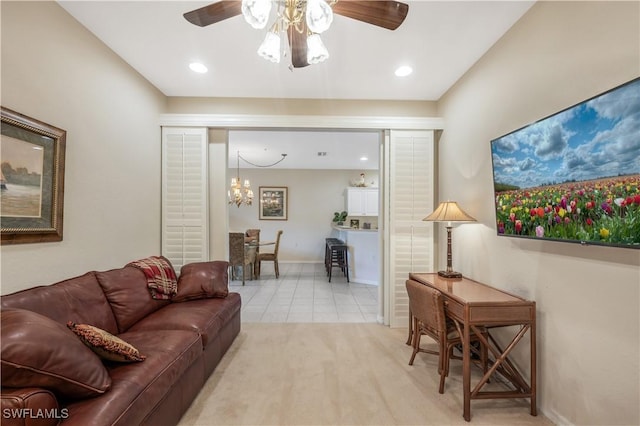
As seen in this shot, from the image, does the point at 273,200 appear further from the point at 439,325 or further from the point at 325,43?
the point at 439,325

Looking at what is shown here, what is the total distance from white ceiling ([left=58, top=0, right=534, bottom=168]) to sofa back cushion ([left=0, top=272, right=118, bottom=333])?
75.4 inches

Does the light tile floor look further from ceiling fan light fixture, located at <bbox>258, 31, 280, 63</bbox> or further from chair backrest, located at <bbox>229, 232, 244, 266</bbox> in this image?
ceiling fan light fixture, located at <bbox>258, 31, 280, 63</bbox>

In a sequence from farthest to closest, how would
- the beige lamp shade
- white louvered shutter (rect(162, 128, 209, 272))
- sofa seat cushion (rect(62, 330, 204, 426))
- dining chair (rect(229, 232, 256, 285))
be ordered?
dining chair (rect(229, 232, 256, 285)) < white louvered shutter (rect(162, 128, 209, 272)) < the beige lamp shade < sofa seat cushion (rect(62, 330, 204, 426))

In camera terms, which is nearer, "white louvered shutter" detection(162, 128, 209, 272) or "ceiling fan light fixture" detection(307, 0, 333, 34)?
"ceiling fan light fixture" detection(307, 0, 333, 34)

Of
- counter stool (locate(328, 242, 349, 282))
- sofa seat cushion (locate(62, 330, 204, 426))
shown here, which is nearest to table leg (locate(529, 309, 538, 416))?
sofa seat cushion (locate(62, 330, 204, 426))

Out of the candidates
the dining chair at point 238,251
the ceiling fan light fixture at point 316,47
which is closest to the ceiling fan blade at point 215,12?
the ceiling fan light fixture at point 316,47

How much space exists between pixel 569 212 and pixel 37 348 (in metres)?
2.56

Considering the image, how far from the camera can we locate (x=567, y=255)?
5.41ft

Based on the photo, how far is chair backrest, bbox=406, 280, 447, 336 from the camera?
2.04 metres

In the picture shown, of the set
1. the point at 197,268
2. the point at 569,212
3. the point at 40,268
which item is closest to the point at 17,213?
the point at 40,268

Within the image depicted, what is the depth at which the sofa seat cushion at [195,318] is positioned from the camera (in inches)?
80.6

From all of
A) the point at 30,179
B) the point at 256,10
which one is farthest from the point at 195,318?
the point at 256,10

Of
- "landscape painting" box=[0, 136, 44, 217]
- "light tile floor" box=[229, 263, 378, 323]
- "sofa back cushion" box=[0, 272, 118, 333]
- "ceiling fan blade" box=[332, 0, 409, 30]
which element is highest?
"ceiling fan blade" box=[332, 0, 409, 30]

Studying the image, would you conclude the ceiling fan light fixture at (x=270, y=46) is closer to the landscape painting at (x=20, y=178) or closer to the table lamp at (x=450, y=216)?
the landscape painting at (x=20, y=178)
